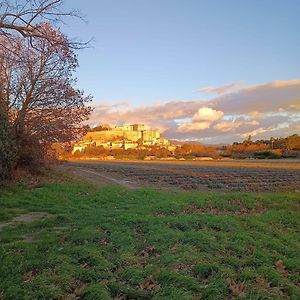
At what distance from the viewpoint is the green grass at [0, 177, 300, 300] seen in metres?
5.16

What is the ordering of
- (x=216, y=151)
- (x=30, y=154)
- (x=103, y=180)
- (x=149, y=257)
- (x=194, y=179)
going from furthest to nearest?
(x=216, y=151)
(x=194, y=179)
(x=103, y=180)
(x=30, y=154)
(x=149, y=257)

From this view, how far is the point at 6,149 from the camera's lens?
1853cm

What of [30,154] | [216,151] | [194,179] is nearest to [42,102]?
[30,154]

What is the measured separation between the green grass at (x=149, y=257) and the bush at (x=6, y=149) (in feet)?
23.8

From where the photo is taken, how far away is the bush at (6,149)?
58.7 feet

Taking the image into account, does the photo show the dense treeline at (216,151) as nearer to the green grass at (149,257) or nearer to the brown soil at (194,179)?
the brown soil at (194,179)

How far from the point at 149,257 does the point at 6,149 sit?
13893mm

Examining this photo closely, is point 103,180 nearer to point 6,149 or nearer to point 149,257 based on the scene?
point 6,149

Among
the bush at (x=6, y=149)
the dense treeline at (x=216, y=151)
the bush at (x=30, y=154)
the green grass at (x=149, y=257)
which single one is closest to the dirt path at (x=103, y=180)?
the bush at (x=30, y=154)

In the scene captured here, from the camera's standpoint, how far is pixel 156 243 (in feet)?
24.5

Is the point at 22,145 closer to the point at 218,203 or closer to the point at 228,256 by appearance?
the point at 218,203

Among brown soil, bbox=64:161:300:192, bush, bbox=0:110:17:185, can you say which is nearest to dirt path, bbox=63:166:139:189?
brown soil, bbox=64:161:300:192

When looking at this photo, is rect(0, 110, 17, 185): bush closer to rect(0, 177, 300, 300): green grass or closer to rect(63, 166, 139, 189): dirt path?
Answer: rect(63, 166, 139, 189): dirt path

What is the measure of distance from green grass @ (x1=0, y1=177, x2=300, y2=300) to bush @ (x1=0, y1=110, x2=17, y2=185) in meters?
7.24
